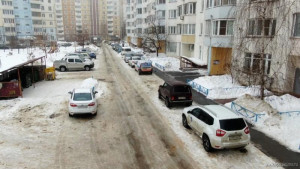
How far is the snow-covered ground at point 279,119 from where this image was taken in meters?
11.0

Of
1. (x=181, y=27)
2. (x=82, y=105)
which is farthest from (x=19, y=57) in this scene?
(x=82, y=105)

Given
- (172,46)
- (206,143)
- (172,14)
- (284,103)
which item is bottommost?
(206,143)

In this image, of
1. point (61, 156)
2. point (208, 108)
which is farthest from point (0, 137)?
point (208, 108)

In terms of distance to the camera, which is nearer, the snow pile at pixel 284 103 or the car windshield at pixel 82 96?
the car windshield at pixel 82 96

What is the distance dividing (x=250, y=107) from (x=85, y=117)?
1022 cm

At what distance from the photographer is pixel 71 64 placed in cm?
3122

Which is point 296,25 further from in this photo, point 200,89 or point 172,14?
point 172,14

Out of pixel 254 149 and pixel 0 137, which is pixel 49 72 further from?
pixel 254 149

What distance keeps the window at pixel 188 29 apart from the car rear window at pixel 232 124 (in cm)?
2719

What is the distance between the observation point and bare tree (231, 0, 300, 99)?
13.6 metres

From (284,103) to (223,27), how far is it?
10971 millimetres

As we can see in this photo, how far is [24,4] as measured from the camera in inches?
3339

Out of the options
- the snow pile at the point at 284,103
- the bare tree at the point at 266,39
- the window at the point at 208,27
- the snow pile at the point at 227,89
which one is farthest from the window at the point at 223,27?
the snow pile at the point at 284,103

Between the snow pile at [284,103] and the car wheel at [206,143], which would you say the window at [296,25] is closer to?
the snow pile at [284,103]
